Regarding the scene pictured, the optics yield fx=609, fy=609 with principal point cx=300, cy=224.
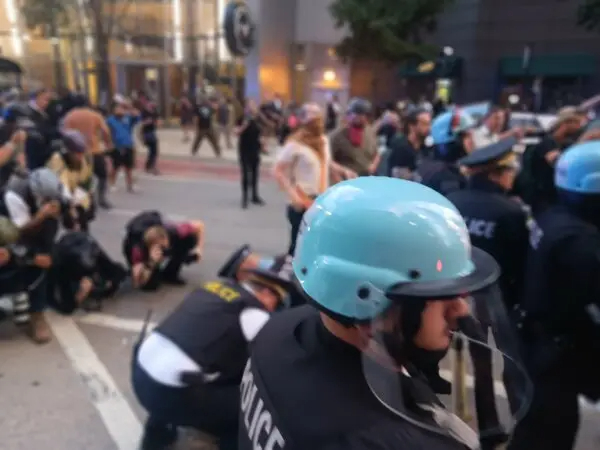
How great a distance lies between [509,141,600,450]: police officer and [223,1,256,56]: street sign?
17549mm

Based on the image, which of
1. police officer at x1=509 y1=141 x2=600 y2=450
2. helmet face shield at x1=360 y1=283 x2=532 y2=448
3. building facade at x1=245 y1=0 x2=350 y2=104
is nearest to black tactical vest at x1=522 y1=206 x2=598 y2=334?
police officer at x1=509 y1=141 x2=600 y2=450

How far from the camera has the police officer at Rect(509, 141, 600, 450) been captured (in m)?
2.43

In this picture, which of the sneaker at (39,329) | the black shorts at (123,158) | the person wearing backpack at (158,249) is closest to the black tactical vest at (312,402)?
the sneaker at (39,329)

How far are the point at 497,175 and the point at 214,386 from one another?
1778 millimetres

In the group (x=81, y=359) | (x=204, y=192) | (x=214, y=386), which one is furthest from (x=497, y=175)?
(x=204, y=192)

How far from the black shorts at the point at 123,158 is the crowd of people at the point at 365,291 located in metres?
3.24

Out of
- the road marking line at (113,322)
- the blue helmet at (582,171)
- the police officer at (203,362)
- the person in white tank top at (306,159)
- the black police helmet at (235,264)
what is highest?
the blue helmet at (582,171)

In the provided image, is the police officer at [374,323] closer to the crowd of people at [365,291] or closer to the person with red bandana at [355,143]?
the crowd of people at [365,291]

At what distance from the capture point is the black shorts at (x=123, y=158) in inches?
388

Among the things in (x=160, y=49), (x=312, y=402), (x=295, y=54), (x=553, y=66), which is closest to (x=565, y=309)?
(x=312, y=402)

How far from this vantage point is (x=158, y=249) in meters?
5.36

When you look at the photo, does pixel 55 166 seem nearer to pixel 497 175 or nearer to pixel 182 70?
pixel 497 175

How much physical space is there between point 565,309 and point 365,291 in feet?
5.34

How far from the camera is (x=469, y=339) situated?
Result: 1.40m
